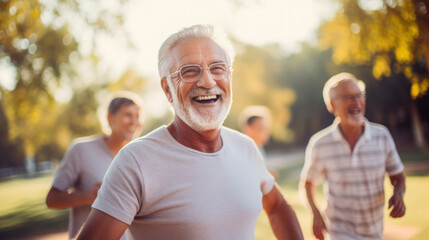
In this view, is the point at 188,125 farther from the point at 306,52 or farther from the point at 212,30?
the point at 306,52

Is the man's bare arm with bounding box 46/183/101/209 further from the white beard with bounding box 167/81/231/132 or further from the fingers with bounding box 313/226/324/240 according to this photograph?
the fingers with bounding box 313/226/324/240

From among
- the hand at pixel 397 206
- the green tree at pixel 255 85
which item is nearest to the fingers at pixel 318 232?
the hand at pixel 397 206

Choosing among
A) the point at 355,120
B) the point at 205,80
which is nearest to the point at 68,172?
the point at 205,80

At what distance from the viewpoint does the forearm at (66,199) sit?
2.92m

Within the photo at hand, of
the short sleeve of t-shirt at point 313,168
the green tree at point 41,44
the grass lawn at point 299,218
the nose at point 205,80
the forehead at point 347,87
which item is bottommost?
the grass lawn at point 299,218

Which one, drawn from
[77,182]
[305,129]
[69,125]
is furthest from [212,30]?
[305,129]

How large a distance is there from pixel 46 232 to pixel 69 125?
1421 cm

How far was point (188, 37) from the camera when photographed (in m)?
1.88

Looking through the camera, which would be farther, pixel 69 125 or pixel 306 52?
pixel 306 52

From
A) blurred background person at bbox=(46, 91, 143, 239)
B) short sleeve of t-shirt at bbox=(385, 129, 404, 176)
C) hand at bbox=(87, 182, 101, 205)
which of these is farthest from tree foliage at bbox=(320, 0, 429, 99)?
hand at bbox=(87, 182, 101, 205)

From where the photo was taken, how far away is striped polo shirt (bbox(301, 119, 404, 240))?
332 cm

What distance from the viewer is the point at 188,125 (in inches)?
75.2

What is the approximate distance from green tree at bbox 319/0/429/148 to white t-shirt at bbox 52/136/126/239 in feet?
16.7

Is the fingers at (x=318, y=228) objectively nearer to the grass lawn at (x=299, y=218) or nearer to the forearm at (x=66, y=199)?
the forearm at (x=66, y=199)
